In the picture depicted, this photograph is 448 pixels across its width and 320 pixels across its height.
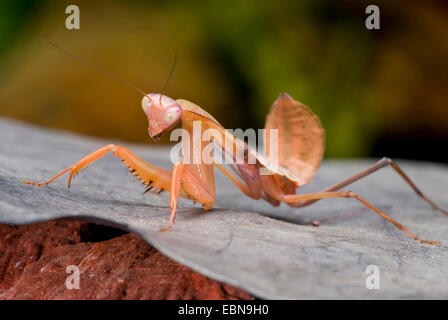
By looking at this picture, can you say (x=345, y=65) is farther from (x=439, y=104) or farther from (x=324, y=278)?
(x=324, y=278)

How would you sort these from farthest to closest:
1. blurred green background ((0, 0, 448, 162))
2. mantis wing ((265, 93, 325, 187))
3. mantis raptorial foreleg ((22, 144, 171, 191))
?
blurred green background ((0, 0, 448, 162)), mantis wing ((265, 93, 325, 187)), mantis raptorial foreleg ((22, 144, 171, 191))

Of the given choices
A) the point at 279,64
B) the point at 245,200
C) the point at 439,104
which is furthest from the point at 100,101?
the point at 439,104

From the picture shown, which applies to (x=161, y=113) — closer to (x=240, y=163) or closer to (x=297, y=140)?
(x=240, y=163)

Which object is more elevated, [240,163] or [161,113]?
[161,113]

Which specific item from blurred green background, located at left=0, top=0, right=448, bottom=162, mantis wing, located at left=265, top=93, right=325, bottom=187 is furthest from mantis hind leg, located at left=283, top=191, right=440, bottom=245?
blurred green background, located at left=0, top=0, right=448, bottom=162

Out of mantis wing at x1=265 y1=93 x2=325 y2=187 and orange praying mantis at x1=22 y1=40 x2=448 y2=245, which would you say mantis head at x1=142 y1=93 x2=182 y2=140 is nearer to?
orange praying mantis at x1=22 y1=40 x2=448 y2=245

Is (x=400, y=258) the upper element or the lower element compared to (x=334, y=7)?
lower

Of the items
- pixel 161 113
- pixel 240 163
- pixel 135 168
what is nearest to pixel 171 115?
pixel 161 113
